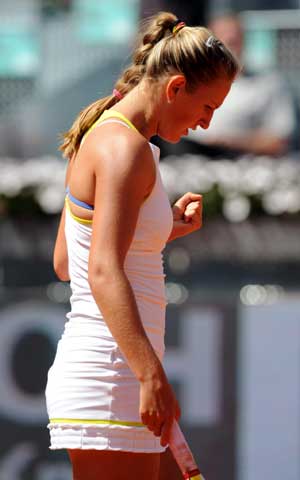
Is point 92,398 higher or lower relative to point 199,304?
higher

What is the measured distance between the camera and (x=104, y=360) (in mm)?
2062

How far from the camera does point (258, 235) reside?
468cm

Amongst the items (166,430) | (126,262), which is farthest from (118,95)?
Answer: (166,430)

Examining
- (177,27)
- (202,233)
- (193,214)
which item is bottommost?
(202,233)

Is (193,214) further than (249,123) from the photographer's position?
No

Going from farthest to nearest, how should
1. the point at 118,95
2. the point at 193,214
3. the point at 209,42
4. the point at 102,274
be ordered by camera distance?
the point at 193,214
the point at 118,95
the point at 209,42
the point at 102,274

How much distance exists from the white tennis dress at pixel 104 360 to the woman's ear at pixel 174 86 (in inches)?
3.8

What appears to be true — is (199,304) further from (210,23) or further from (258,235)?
(210,23)

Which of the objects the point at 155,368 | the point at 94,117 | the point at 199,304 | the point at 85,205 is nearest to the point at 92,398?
the point at 155,368

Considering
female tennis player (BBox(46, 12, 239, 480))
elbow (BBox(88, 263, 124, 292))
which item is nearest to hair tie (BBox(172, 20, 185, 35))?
female tennis player (BBox(46, 12, 239, 480))

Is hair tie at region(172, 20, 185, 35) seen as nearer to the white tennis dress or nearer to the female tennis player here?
the female tennis player

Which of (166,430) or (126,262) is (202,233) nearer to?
(126,262)

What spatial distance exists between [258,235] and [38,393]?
123 centimetres

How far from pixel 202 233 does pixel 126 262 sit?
2.57m
